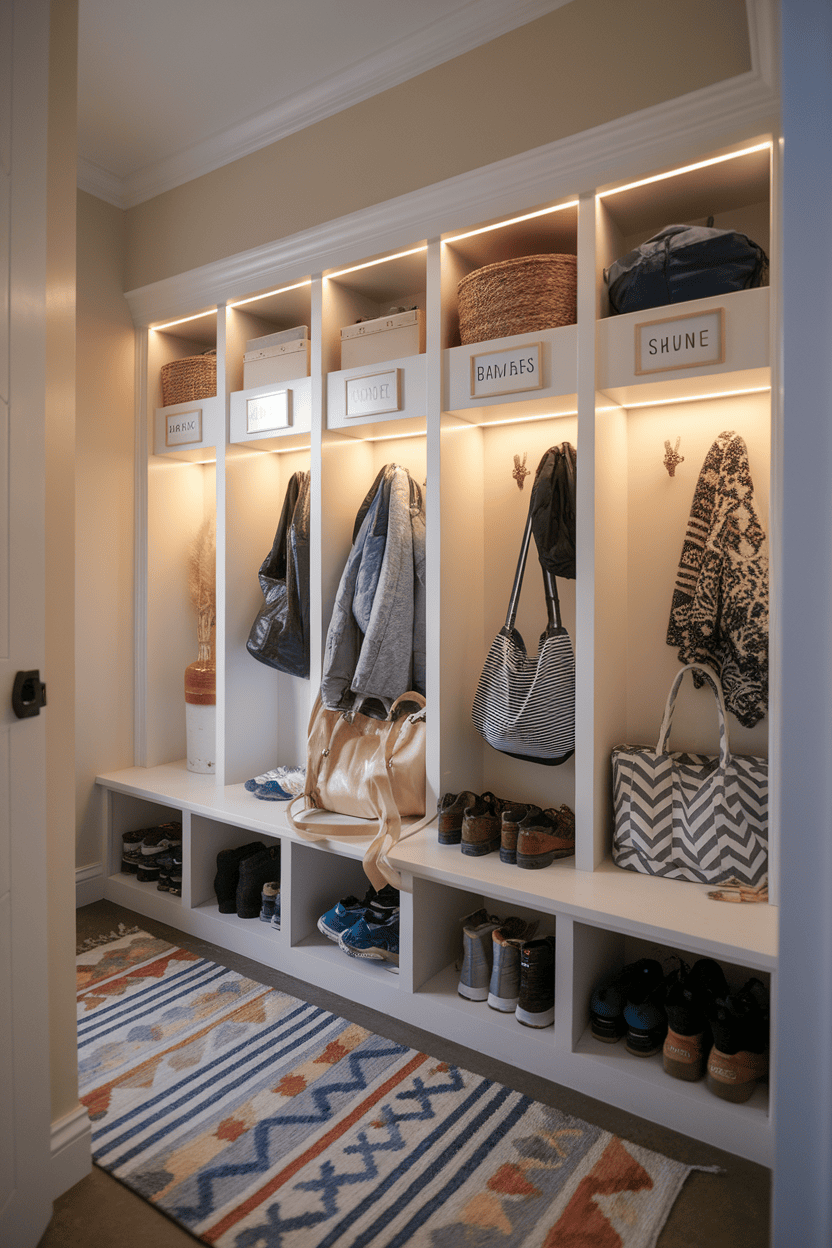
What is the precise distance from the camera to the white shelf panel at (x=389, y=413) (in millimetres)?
2381

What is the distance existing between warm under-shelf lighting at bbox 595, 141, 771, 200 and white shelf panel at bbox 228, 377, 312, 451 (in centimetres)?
113

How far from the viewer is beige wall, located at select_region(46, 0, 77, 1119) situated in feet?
4.94

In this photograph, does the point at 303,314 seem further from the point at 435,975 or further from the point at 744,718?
the point at 435,975

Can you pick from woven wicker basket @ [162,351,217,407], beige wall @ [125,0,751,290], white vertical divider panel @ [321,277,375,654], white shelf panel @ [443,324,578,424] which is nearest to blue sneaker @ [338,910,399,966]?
white vertical divider panel @ [321,277,375,654]

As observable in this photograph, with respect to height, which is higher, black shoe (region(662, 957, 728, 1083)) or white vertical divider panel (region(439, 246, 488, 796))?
white vertical divider panel (region(439, 246, 488, 796))

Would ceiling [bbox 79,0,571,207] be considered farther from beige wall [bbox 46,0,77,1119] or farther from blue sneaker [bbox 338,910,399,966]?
blue sneaker [bbox 338,910,399,966]

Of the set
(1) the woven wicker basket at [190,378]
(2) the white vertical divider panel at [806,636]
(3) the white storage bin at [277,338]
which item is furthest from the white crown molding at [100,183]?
(2) the white vertical divider panel at [806,636]

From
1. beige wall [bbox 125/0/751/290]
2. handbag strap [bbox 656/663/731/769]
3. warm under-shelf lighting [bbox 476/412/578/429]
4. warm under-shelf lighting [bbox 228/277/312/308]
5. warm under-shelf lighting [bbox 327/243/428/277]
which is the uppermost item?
A: beige wall [bbox 125/0/751/290]

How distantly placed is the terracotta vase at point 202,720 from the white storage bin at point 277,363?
116 centimetres

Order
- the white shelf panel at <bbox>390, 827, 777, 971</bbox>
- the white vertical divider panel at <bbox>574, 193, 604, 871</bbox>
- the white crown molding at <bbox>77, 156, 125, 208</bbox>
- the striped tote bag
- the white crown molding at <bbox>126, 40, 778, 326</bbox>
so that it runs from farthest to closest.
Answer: the white crown molding at <bbox>77, 156, 125, 208</bbox>, the striped tote bag, the white vertical divider panel at <bbox>574, 193, 604, 871</bbox>, the white crown molding at <bbox>126, 40, 778, 326</bbox>, the white shelf panel at <bbox>390, 827, 777, 971</bbox>

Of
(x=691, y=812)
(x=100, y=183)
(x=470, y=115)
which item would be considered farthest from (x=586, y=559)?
(x=100, y=183)

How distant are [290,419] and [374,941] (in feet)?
5.78

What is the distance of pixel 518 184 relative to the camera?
6.92 feet

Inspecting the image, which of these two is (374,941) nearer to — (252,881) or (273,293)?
(252,881)
